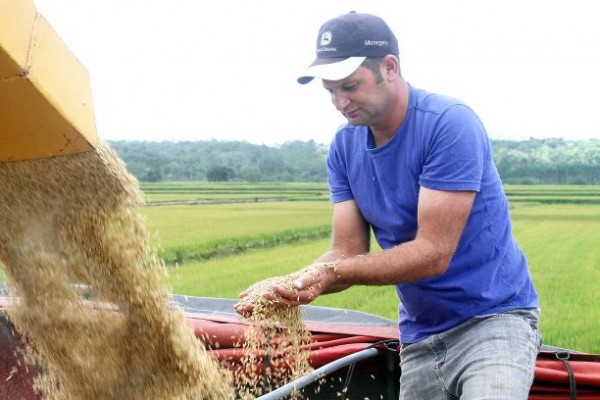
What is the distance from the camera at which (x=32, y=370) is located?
3.41 meters

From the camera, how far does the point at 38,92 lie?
1.85 m

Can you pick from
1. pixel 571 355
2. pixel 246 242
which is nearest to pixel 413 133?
pixel 571 355

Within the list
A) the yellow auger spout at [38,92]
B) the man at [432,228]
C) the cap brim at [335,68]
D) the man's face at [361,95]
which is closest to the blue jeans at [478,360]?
the man at [432,228]

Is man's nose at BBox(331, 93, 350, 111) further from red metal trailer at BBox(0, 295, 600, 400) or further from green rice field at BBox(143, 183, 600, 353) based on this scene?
red metal trailer at BBox(0, 295, 600, 400)

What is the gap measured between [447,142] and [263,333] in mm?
882

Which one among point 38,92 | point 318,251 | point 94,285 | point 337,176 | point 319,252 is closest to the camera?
point 38,92

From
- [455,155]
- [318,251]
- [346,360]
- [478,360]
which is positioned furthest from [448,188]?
[318,251]

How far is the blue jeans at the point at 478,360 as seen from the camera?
2283mm

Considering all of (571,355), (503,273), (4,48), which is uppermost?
(4,48)

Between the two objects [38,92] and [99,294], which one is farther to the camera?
[99,294]

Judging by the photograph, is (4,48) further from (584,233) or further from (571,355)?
(584,233)

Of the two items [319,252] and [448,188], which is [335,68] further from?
[319,252]

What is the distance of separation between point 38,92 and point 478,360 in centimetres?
138

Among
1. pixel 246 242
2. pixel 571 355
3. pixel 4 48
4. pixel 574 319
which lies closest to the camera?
pixel 4 48
